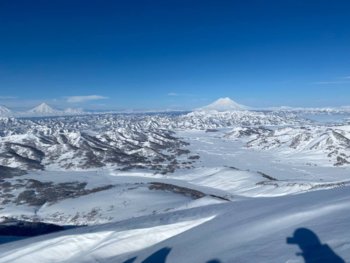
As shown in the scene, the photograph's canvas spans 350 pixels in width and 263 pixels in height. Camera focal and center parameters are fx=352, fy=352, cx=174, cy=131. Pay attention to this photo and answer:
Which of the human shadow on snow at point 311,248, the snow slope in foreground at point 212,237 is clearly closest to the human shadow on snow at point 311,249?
the human shadow on snow at point 311,248

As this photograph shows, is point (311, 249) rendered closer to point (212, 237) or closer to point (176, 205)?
point (212, 237)

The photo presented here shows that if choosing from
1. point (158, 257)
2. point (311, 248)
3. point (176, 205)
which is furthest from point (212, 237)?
point (176, 205)

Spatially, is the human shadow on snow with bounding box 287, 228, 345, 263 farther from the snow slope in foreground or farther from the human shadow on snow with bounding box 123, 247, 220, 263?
the human shadow on snow with bounding box 123, 247, 220, 263

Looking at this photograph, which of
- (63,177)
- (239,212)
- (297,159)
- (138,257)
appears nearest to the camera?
(138,257)

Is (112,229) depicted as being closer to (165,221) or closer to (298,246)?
(165,221)

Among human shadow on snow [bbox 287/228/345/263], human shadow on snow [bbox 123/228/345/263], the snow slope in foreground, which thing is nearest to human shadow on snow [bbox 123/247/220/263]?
human shadow on snow [bbox 123/228/345/263]

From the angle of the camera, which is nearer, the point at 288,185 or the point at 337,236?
the point at 337,236

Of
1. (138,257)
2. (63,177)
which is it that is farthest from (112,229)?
(63,177)
